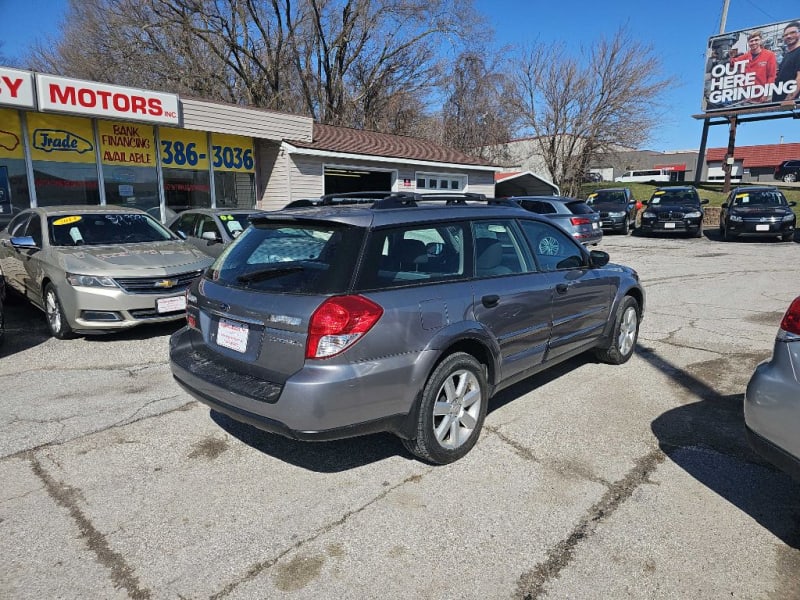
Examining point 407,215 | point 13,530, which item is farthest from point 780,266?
point 13,530

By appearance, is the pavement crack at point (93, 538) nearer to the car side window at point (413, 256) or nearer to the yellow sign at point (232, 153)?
the car side window at point (413, 256)

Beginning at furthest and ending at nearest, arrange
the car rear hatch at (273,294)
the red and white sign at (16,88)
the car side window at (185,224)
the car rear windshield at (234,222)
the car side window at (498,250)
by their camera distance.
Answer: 1. the red and white sign at (16,88)
2. the car side window at (185,224)
3. the car rear windshield at (234,222)
4. the car side window at (498,250)
5. the car rear hatch at (273,294)

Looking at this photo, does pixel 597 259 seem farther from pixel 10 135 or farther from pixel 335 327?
pixel 10 135

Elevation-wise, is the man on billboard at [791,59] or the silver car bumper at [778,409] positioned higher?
the man on billboard at [791,59]

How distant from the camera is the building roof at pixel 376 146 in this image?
15746mm

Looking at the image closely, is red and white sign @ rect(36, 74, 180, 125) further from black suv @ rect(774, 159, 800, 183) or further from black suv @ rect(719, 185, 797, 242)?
black suv @ rect(774, 159, 800, 183)

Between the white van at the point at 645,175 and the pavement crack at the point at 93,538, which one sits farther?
the white van at the point at 645,175

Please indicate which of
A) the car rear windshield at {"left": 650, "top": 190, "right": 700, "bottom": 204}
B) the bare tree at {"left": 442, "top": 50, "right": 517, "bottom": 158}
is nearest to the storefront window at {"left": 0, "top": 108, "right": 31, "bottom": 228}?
the car rear windshield at {"left": 650, "top": 190, "right": 700, "bottom": 204}

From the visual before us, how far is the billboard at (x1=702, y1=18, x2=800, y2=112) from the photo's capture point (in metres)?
25.9

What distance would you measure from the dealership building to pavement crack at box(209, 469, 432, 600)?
1089cm

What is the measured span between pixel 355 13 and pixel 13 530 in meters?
30.7

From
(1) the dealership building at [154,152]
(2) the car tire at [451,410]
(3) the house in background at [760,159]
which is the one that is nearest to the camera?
(2) the car tire at [451,410]

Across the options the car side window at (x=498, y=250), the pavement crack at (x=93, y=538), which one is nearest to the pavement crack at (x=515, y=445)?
the car side window at (x=498, y=250)

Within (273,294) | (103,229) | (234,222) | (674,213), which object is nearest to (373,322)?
(273,294)
